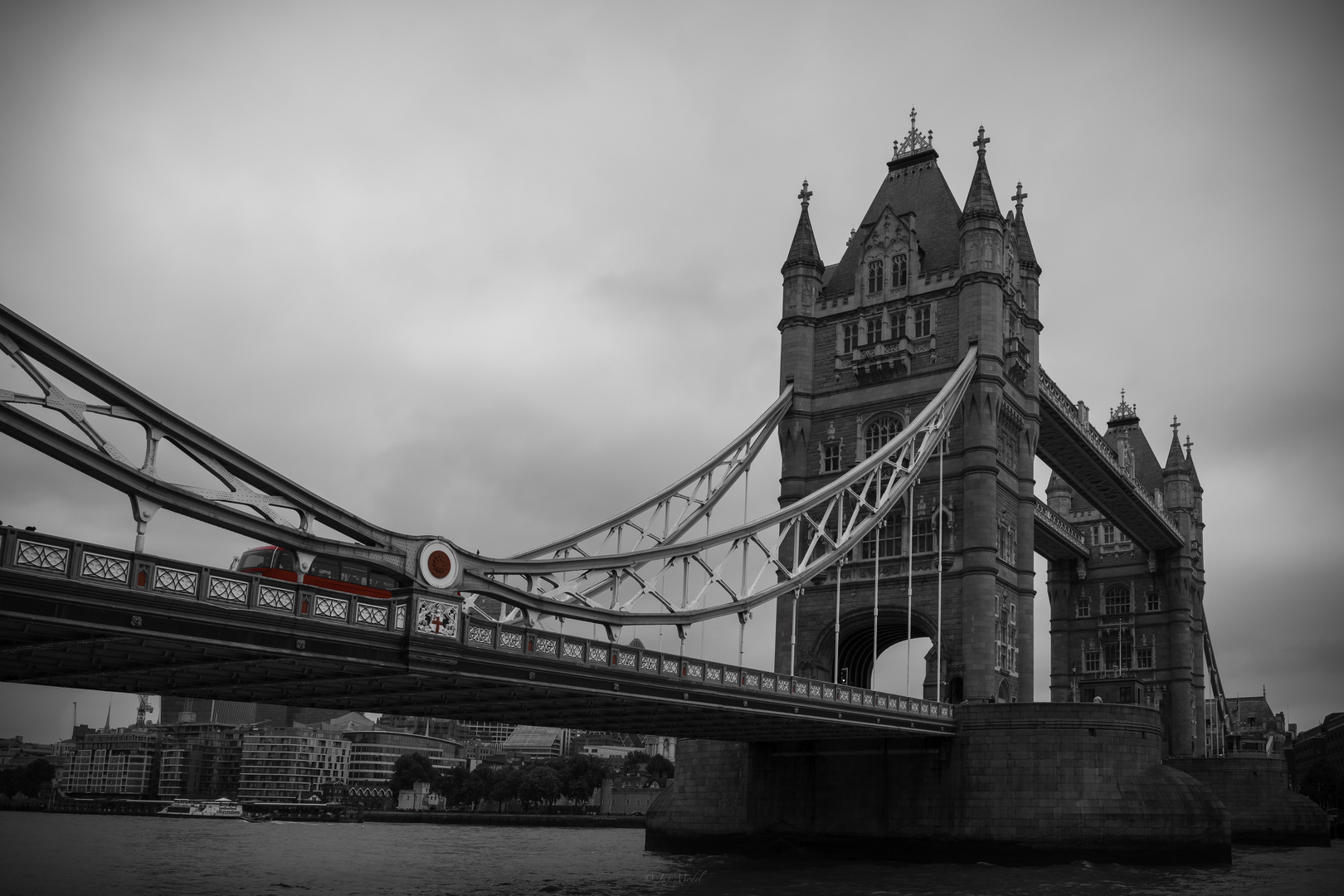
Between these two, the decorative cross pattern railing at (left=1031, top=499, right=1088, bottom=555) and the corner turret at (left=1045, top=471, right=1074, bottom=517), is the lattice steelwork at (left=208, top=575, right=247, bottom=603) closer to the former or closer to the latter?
the decorative cross pattern railing at (left=1031, top=499, right=1088, bottom=555)

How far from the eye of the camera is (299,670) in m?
24.0

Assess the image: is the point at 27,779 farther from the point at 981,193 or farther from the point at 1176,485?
the point at 981,193

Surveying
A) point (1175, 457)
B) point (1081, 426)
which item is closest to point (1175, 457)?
point (1175, 457)

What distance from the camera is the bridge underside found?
19188 mm

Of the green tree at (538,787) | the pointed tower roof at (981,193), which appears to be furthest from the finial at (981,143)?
the green tree at (538,787)

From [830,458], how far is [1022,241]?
43.3ft

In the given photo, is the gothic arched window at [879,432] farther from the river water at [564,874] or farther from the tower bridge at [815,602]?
the river water at [564,874]

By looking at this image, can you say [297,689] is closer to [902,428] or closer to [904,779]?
[904,779]

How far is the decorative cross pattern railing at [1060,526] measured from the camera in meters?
72.1

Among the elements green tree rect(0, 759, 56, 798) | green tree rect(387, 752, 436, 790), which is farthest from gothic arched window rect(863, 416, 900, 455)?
green tree rect(0, 759, 56, 798)

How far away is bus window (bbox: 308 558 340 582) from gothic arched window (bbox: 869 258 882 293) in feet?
93.6

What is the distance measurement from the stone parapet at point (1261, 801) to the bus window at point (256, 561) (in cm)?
4719

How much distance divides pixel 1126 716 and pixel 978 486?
9.56m

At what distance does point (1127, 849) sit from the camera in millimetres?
39656
